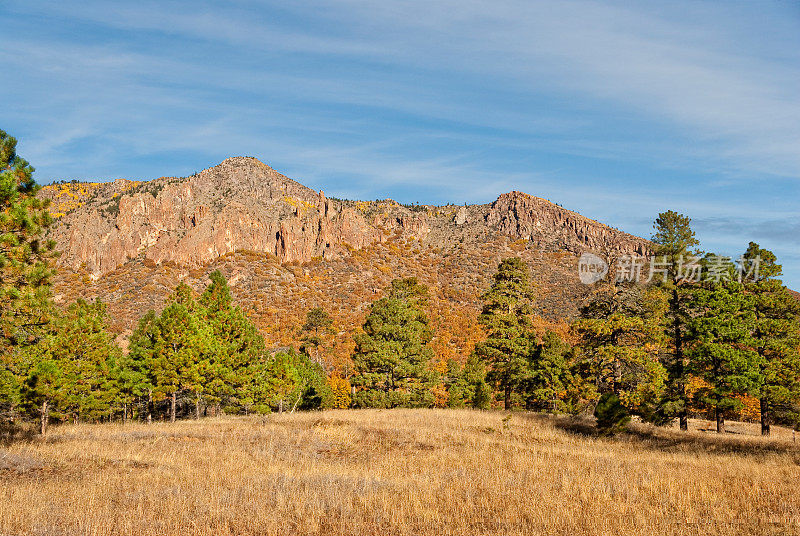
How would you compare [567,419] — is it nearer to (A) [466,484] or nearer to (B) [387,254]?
(A) [466,484]

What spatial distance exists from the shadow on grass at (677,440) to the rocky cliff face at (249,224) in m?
123

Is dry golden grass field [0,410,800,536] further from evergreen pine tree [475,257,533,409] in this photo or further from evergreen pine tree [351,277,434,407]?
evergreen pine tree [475,257,533,409]

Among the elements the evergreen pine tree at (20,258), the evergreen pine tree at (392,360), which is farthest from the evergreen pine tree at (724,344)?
the evergreen pine tree at (20,258)

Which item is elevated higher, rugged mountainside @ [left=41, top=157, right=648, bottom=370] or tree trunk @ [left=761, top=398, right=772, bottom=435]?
rugged mountainside @ [left=41, top=157, right=648, bottom=370]

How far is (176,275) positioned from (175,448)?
111997 millimetres

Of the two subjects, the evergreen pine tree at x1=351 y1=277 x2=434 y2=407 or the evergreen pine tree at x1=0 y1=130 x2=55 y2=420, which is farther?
the evergreen pine tree at x1=351 y1=277 x2=434 y2=407

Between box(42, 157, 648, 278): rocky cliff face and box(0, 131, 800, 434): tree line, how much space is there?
106 meters

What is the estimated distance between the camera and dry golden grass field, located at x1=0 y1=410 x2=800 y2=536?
9648 millimetres

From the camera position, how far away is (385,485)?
42.8ft

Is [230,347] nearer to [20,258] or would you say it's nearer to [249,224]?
[20,258]

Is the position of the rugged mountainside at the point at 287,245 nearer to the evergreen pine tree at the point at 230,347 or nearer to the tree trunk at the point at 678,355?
the evergreen pine tree at the point at 230,347

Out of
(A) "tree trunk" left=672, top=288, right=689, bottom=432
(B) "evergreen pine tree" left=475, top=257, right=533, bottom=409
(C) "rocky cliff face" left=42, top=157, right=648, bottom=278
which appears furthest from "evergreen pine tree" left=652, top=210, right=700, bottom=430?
(C) "rocky cliff face" left=42, top=157, right=648, bottom=278

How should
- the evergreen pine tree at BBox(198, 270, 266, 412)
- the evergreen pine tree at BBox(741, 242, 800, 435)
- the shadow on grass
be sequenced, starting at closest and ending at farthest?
the shadow on grass < the evergreen pine tree at BBox(741, 242, 800, 435) < the evergreen pine tree at BBox(198, 270, 266, 412)

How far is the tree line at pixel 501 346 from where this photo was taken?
50.1 feet
